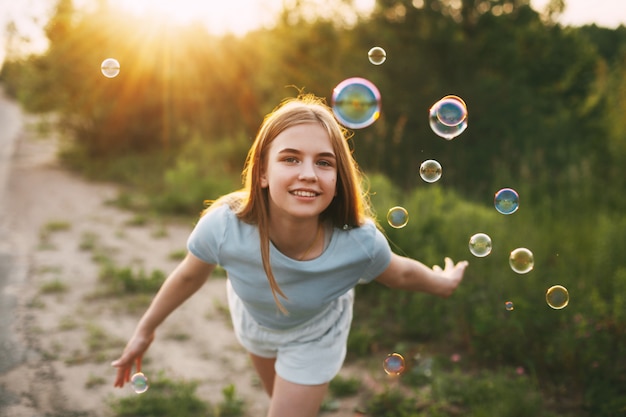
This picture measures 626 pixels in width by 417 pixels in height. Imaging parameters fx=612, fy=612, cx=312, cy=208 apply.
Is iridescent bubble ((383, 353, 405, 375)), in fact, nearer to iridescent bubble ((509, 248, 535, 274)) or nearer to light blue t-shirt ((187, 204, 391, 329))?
light blue t-shirt ((187, 204, 391, 329))

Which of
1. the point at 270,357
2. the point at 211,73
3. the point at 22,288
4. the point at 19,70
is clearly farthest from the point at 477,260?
the point at 19,70

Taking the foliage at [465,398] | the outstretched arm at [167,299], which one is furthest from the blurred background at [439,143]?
the outstretched arm at [167,299]

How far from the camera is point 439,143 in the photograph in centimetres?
1080

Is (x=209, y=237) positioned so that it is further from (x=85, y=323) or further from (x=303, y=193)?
(x=85, y=323)

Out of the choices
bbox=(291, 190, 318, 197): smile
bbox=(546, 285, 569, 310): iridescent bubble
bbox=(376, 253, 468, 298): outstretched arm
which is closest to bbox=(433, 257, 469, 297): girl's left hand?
bbox=(376, 253, 468, 298): outstretched arm

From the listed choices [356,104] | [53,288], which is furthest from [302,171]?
[53,288]

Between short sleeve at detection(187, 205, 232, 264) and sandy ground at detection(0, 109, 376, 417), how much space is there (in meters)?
1.40

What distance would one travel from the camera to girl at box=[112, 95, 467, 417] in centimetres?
218

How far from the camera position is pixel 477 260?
451 centimetres

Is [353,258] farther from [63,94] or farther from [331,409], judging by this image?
[63,94]

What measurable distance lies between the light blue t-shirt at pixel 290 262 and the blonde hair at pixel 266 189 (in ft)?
0.13

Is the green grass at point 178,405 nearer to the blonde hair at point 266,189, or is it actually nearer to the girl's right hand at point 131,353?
the girl's right hand at point 131,353

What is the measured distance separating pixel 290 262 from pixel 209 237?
0.32 meters

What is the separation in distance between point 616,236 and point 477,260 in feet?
3.23
